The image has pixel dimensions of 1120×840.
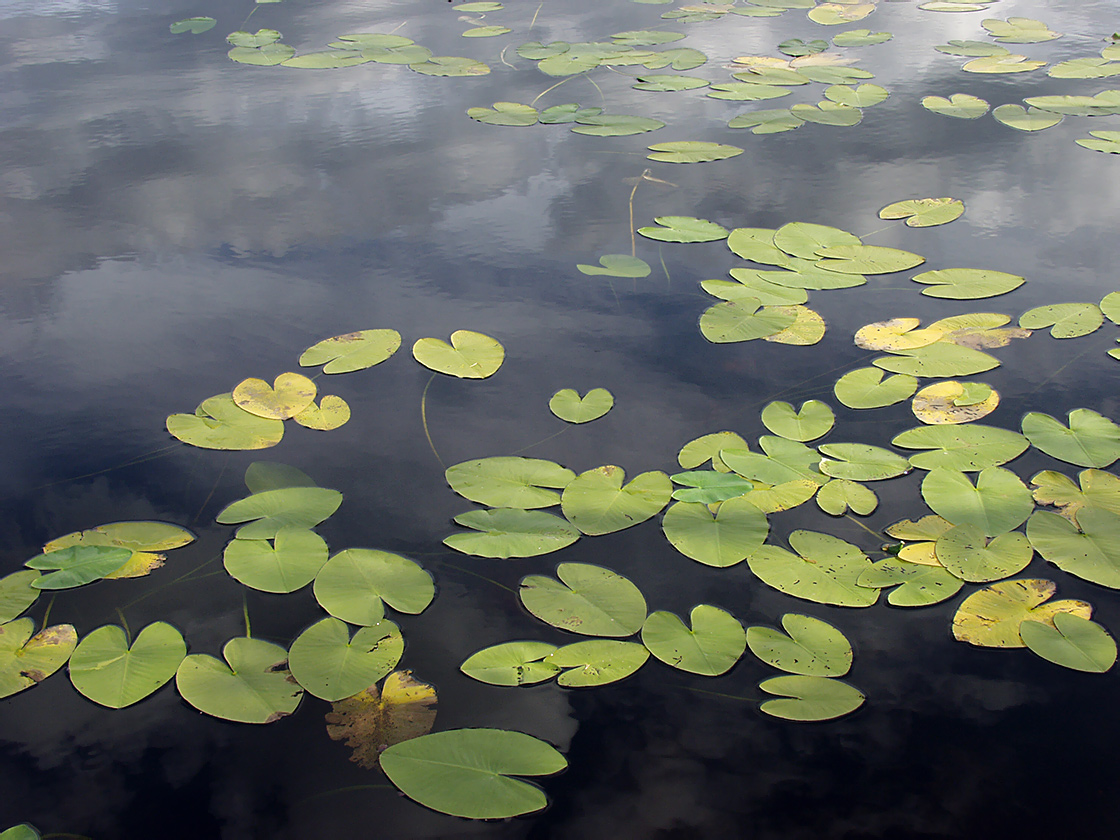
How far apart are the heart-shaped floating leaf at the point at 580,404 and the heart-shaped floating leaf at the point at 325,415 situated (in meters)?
0.54

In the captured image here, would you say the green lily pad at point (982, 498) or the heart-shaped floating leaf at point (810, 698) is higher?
the green lily pad at point (982, 498)

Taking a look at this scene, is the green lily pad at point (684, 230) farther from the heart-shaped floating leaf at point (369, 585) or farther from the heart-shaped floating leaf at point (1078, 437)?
the heart-shaped floating leaf at point (369, 585)

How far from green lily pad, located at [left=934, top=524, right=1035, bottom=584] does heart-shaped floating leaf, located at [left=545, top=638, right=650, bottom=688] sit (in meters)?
0.64

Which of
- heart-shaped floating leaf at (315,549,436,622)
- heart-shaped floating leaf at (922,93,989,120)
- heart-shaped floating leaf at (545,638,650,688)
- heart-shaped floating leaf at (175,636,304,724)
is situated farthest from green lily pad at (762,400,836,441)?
heart-shaped floating leaf at (922,93,989,120)

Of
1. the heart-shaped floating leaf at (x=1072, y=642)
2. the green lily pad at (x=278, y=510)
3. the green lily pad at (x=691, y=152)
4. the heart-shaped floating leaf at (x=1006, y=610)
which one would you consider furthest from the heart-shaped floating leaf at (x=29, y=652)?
the green lily pad at (x=691, y=152)

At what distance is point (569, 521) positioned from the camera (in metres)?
1.67

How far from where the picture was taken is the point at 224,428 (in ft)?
6.50

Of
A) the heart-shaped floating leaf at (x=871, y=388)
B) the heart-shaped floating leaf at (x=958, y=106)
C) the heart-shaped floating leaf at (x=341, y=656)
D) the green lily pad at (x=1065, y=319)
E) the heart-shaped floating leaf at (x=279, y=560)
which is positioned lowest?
the heart-shaped floating leaf at (x=341, y=656)

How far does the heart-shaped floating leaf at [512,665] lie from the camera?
1351 mm

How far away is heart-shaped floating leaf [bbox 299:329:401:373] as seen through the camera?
2188mm

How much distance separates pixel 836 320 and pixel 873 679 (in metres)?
1.22

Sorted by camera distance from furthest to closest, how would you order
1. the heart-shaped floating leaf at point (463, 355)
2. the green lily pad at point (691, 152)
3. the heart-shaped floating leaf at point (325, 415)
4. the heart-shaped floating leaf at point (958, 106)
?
the heart-shaped floating leaf at point (958, 106)
the green lily pad at point (691, 152)
the heart-shaped floating leaf at point (463, 355)
the heart-shaped floating leaf at point (325, 415)

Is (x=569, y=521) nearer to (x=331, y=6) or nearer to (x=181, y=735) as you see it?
(x=181, y=735)

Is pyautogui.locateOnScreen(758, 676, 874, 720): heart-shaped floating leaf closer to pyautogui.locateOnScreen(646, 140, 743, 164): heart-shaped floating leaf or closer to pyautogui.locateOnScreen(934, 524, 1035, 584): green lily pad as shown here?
pyautogui.locateOnScreen(934, 524, 1035, 584): green lily pad
